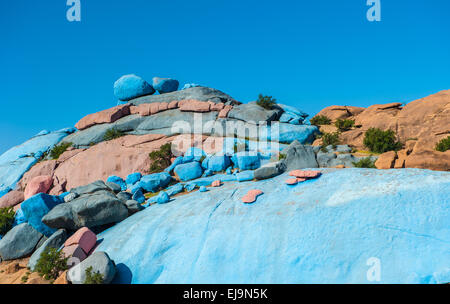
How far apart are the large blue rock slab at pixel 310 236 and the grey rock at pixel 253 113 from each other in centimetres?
1132

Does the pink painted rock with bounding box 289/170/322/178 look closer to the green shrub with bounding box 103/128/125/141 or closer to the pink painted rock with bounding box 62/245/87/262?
the pink painted rock with bounding box 62/245/87/262

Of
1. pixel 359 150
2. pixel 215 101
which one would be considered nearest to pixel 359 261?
pixel 359 150

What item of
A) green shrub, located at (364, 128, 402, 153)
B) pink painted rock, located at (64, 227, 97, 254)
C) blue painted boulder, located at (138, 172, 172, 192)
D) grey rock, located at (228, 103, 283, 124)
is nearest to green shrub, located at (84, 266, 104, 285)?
pink painted rock, located at (64, 227, 97, 254)

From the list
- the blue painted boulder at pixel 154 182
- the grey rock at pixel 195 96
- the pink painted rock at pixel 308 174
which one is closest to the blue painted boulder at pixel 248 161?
the blue painted boulder at pixel 154 182

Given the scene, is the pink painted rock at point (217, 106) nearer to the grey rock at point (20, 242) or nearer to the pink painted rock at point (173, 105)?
the pink painted rock at point (173, 105)

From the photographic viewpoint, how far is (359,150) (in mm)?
16609

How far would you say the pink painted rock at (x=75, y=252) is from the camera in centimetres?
877

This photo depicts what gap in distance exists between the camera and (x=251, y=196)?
371 inches

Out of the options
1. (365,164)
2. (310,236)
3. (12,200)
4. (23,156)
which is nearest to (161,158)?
(12,200)

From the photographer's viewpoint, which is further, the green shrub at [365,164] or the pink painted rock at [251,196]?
the green shrub at [365,164]

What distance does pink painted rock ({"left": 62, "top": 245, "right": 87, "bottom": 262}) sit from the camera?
8773 mm

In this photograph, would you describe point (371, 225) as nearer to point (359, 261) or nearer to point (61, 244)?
point (359, 261)

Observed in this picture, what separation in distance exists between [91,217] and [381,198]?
9551 mm

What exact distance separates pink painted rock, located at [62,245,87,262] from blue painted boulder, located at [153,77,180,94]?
69.2ft
